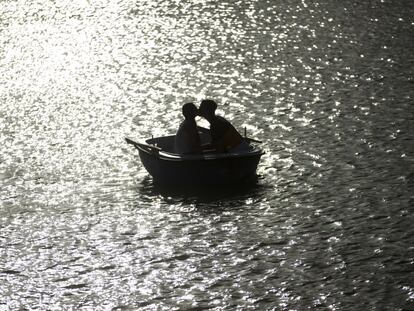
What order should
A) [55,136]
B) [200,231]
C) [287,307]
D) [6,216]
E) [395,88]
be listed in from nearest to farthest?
[287,307] < [200,231] < [6,216] < [55,136] < [395,88]

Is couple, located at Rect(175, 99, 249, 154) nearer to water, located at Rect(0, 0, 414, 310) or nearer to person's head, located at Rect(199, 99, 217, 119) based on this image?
person's head, located at Rect(199, 99, 217, 119)

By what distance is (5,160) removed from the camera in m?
28.4

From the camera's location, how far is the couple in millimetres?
25094

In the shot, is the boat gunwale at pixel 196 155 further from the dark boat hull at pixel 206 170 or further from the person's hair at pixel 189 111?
the person's hair at pixel 189 111

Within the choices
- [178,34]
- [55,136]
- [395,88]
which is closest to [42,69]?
[178,34]

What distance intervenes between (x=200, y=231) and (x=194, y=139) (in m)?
2.59

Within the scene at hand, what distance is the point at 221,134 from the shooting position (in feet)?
82.9

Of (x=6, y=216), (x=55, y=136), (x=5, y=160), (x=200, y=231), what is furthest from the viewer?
(x=55, y=136)

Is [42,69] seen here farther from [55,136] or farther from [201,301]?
[201,301]

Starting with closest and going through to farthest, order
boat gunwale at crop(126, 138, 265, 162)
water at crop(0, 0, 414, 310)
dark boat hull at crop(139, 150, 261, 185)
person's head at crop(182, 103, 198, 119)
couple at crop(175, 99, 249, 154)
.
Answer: water at crop(0, 0, 414, 310), boat gunwale at crop(126, 138, 265, 162), dark boat hull at crop(139, 150, 261, 185), couple at crop(175, 99, 249, 154), person's head at crop(182, 103, 198, 119)

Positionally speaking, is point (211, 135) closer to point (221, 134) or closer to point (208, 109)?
point (221, 134)

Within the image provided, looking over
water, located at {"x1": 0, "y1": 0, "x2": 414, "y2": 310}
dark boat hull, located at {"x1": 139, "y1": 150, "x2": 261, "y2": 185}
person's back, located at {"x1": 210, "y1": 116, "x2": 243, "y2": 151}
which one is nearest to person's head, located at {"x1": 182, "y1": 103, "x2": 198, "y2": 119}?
person's back, located at {"x1": 210, "y1": 116, "x2": 243, "y2": 151}

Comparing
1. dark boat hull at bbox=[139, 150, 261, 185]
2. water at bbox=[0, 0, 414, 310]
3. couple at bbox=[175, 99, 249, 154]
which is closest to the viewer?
water at bbox=[0, 0, 414, 310]

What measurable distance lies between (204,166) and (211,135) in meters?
0.99
